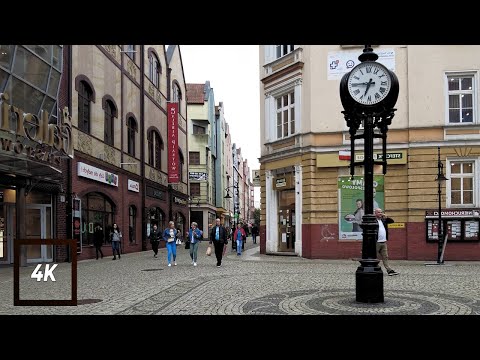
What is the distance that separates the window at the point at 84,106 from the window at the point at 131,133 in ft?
19.8

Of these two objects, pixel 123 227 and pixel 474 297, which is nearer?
pixel 474 297

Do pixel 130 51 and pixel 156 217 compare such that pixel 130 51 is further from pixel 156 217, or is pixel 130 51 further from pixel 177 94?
pixel 177 94

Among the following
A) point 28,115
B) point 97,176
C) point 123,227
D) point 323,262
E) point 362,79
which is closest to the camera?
point 362,79

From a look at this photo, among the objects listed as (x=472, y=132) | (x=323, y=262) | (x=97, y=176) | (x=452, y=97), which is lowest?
(x=323, y=262)

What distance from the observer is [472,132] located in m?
19.9

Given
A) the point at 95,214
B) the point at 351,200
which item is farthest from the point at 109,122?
the point at 351,200

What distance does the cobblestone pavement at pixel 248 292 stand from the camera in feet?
28.4

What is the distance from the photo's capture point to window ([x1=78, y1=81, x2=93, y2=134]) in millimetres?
23812

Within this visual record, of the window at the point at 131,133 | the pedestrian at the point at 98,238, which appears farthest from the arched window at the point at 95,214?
the window at the point at 131,133

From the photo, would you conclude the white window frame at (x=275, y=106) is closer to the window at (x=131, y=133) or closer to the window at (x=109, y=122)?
the window at (x=109, y=122)
